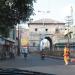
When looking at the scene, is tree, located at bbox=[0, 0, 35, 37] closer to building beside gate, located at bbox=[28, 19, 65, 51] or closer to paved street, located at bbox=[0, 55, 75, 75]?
paved street, located at bbox=[0, 55, 75, 75]

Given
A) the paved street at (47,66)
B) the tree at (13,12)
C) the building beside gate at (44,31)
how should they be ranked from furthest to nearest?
the building beside gate at (44,31)
the paved street at (47,66)
the tree at (13,12)

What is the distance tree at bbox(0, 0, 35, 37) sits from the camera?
75.2 ft

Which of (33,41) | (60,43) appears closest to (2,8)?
(60,43)

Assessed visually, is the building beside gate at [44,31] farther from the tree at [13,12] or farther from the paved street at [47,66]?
the tree at [13,12]

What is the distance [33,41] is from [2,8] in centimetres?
11686

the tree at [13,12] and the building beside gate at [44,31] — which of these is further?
the building beside gate at [44,31]

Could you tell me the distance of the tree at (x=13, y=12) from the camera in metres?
22.9

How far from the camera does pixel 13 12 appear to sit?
24.1 metres

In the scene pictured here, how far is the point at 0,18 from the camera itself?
23.0m

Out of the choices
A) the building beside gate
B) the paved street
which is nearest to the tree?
the paved street

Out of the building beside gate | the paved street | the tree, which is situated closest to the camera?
the tree

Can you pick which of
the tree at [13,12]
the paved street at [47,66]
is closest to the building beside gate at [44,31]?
the paved street at [47,66]

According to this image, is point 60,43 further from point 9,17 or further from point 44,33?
point 9,17

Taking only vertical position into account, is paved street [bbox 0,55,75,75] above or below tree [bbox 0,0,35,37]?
below
